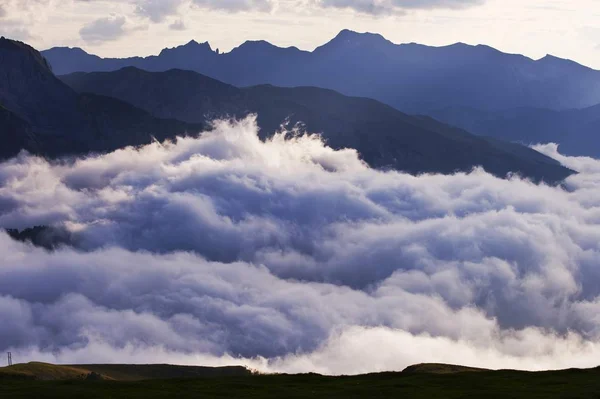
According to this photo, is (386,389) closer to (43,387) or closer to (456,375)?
(456,375)

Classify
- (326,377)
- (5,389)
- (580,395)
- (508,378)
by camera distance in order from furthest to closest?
(326,377) → (508,378) → (5,389) → (580,395)

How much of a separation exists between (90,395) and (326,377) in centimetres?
4102

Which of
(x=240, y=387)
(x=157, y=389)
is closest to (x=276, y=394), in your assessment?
A: (x=240, y=387)

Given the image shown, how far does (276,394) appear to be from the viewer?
117m

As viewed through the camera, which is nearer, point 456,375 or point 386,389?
point 386,389

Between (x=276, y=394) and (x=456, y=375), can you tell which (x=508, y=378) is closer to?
(x=456, y=375)

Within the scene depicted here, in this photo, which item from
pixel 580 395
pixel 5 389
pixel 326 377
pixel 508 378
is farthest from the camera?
pixel 326 377

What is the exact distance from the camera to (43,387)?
399ft

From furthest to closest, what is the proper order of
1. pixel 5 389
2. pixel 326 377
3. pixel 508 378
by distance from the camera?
pixel 326 377 → pixel 508 378 → pixel 5 389

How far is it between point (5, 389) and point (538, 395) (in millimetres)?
73141

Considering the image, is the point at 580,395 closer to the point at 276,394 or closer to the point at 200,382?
the point at 276,394

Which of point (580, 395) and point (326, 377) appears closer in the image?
point (580, 395)

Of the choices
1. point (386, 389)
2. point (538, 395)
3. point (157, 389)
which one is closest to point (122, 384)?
point (157, 389)

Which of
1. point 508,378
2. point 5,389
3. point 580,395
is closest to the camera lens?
point 580,395
